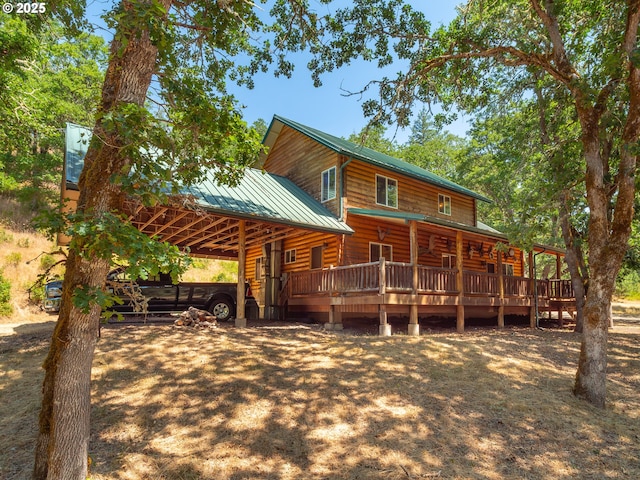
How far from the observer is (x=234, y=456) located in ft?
15.6

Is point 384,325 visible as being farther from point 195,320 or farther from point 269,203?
point 269,203

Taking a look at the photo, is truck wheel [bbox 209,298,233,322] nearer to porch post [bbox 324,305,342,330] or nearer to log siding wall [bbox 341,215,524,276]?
porch post [bbox 324,305,342,330]

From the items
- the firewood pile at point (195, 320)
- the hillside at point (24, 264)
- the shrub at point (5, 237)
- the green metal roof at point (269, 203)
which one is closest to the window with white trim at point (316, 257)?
the green metal roof at point (269, 203)

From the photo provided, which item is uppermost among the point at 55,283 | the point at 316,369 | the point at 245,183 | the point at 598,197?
the point at 245,183

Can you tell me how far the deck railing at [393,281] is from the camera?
1180 centimetres

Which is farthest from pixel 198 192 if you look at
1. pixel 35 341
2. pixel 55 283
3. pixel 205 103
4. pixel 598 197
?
pixel 598 197

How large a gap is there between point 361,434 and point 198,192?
8.74 meters

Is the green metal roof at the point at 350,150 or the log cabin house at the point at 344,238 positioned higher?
the green metal roof at the point at 350,150

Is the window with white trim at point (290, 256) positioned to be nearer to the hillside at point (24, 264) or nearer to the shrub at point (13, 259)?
the hillside at point (24, 264)

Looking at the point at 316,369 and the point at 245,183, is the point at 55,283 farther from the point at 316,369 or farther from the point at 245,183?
the point at 316,369

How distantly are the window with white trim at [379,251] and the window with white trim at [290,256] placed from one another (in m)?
3.46

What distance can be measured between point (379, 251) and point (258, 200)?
5839 mm

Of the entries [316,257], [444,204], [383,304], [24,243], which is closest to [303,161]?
[316,257]

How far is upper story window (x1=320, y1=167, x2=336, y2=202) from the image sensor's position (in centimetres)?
1585
